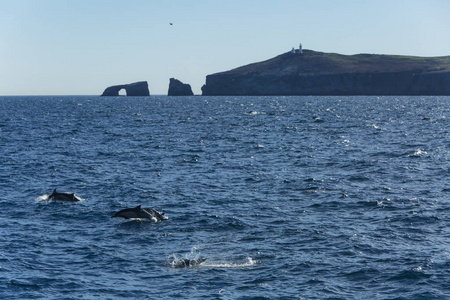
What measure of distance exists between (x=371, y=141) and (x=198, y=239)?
153ft

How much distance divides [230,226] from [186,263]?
6.03 m

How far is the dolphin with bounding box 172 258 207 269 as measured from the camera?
20.0 m

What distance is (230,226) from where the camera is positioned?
85.1 ft

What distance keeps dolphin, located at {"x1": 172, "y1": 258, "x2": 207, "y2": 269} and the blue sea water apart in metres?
0.33

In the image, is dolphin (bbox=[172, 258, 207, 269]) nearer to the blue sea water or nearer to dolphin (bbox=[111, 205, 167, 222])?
the blue sea water

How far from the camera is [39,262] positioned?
20.4 metres

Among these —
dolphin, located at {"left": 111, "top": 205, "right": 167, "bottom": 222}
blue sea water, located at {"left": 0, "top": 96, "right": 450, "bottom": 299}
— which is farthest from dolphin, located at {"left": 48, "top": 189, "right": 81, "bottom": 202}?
dolphin, located at {"left": 111, "top": 205, "right": 167, "bottom": 222}

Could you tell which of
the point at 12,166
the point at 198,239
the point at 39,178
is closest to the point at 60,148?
the point at 12,166

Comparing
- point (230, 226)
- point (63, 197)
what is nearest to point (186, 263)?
point (230, 226)

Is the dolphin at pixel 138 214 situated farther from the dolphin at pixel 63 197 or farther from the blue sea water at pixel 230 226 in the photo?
the dolphin at pixel 63 197

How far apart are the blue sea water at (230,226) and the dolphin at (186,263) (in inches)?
12.8

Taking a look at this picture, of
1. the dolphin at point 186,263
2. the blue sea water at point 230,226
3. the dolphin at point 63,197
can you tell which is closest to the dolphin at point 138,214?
the blue sea water at point 230,226

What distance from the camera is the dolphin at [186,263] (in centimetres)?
2005

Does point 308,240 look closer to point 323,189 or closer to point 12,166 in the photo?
point 323,189
